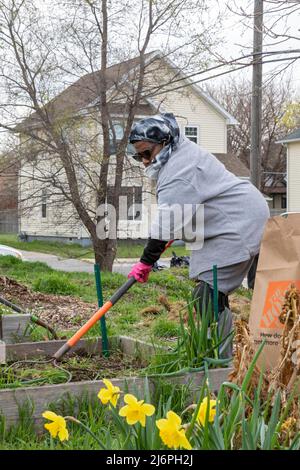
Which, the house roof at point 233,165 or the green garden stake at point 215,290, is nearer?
the green garden stake at point 215,290

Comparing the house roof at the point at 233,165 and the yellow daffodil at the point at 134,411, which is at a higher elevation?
the house roof at the point at 233,165

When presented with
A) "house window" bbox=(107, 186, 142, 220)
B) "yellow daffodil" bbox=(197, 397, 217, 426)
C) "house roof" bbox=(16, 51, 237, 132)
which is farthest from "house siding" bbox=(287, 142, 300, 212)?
"yellow daffodil" bbox=(197, 397, 217, 426)

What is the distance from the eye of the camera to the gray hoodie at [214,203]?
467 cm

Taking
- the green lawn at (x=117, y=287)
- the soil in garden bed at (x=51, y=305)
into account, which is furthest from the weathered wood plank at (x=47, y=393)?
the soil in garden bed at (x=51, y=305)

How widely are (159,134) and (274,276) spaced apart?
139 centimetres

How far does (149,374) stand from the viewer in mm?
3963

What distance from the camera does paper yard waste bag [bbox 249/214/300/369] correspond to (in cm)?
354

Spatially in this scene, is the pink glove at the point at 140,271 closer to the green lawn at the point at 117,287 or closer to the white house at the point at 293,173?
the green lawn at the point at 117,287

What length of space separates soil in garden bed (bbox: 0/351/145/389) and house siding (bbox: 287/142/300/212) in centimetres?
3405

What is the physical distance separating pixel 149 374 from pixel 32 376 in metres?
0.60

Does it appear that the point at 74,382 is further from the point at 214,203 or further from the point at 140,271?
the point at 214,203

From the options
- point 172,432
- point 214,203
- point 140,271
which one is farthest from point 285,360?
point 214,203

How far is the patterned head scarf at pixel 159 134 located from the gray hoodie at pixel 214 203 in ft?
0.13

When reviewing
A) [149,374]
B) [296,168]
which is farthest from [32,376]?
[296,168]
